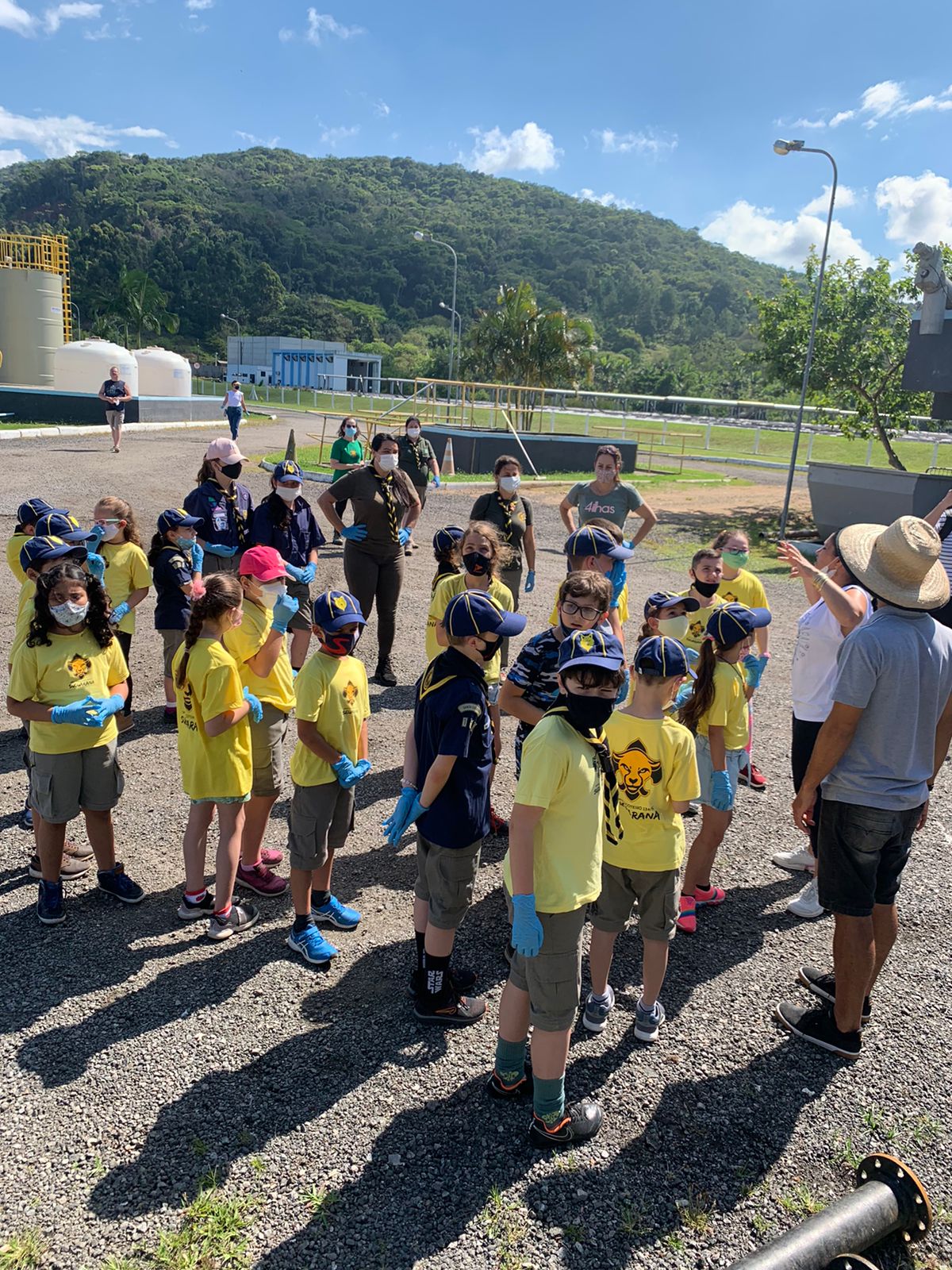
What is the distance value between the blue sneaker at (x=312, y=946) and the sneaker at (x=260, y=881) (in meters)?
0.54

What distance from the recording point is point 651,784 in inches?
141

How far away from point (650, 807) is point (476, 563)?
1.95 m

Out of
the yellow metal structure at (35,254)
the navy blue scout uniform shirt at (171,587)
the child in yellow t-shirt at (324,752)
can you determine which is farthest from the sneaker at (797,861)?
the yellow metal structure at (35,254)

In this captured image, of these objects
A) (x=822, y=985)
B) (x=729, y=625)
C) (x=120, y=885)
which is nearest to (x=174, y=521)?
(x=120, y=885)

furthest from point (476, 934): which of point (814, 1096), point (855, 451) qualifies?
point (855, 451)

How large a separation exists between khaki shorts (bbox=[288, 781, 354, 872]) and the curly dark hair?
126 cm

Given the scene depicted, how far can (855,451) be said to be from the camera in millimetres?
39312

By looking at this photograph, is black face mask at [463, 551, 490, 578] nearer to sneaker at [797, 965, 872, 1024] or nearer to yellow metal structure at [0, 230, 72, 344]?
sneaker at [797, 965, 872, 1024]

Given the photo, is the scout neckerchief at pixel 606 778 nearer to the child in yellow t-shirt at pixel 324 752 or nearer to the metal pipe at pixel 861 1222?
the child in yellow t-shirt at pixel 324 752

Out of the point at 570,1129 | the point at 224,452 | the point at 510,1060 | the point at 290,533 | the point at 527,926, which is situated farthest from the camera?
the point at 290,533

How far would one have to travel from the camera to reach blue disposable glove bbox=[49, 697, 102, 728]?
4.06m

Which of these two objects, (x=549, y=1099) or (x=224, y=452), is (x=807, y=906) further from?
(x=224, y=452)

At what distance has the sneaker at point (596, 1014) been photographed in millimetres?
3834

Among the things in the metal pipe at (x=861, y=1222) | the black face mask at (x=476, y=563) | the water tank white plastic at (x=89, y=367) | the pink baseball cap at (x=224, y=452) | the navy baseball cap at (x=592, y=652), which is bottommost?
the metal pipe at (x=861, y=1222)
